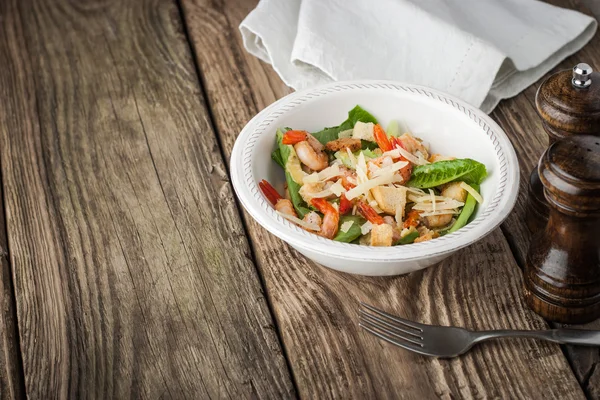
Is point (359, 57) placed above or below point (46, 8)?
above

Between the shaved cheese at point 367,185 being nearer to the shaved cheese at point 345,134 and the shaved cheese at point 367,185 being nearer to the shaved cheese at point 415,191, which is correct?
the shaved cheese at point 415,191

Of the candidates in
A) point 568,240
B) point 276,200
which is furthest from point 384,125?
point 568,240

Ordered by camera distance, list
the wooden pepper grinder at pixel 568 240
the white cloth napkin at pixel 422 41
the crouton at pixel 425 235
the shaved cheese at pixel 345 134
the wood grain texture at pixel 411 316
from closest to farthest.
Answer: the wooden pepper grinder at pixel 568 240 → the wood grain texture at pixel 411 316 → the crouton at pixel 425 235 → the shaved cheese at pixel 345 134 → the white cloth napkin at pixel 422 41

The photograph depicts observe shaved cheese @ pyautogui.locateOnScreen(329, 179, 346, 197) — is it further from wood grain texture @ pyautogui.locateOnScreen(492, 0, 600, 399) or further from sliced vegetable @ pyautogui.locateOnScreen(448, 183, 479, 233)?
wood grain texture @ pyautogui.locateOnScreen(492, 0, 600, 399)

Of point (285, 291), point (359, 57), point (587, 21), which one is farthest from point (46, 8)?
point (587, 21)

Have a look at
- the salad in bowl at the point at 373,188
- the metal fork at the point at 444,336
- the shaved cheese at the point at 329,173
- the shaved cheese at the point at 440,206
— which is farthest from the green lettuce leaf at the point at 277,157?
the metal fork at the point at 444,336

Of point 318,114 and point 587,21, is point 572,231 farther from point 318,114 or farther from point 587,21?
point 587,21

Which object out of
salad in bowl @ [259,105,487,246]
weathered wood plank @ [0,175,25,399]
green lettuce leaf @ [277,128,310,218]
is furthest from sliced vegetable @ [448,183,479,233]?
weathered wood plank @ [0,175,25,399]
